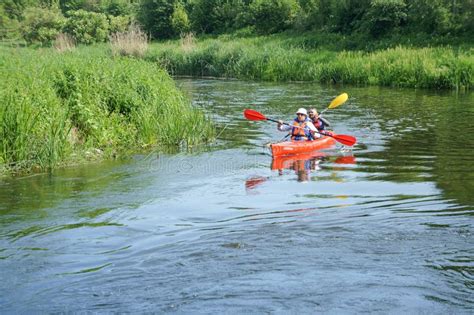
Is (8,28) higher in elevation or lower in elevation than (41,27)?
lower

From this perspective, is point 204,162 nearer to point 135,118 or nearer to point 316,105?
point 135,118

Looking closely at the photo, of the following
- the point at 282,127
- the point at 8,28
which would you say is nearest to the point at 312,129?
the point at 282,127

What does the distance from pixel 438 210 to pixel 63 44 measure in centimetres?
1991

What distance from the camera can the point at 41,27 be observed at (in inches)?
1831

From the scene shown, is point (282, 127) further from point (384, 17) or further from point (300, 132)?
point (384, 17)

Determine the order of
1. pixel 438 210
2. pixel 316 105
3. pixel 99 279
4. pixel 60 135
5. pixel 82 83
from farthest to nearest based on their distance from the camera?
pixel 316 105 < pixel 82 83 < pixel 60 135 < pixel 438 210 < pixel 99 279

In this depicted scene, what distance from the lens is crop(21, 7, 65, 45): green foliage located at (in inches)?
1741

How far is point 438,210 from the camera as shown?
7922 millimetres

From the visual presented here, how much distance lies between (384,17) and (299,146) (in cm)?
2404

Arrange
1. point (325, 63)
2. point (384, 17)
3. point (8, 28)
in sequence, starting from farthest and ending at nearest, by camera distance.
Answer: point (8, 28) < point (384, 17) < point (325, 63)

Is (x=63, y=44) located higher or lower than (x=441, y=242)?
higher

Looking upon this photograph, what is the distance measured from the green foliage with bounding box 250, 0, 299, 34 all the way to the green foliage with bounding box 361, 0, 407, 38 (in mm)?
8914

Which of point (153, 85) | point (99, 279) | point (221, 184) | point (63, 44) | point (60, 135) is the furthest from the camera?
point (63, 44)

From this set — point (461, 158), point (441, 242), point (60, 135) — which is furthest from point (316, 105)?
point (441, 242)
